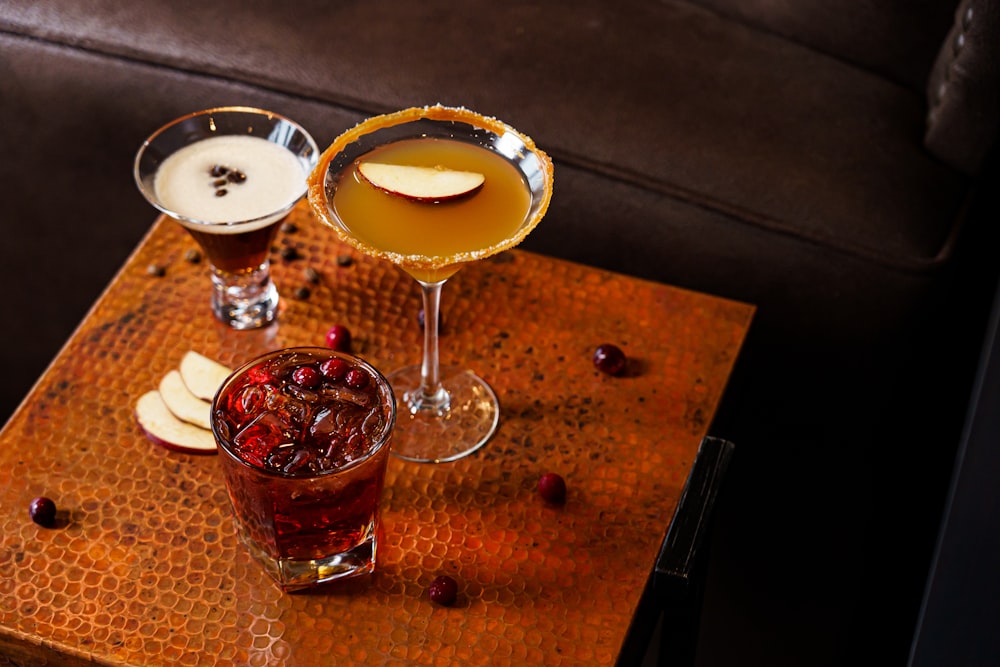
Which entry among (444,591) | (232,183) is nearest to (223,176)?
(232,183)

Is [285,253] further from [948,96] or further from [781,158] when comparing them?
[948,96]

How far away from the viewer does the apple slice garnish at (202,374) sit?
100 centimetres

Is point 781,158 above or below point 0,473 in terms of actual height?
above

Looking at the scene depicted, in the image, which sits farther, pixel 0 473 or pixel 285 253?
pixel 285 253

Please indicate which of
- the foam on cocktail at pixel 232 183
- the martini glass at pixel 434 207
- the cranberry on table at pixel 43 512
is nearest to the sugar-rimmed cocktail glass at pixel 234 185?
the foam on cocktail at pixel 232 183

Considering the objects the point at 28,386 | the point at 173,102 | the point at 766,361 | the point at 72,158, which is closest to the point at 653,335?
the point at 766,361

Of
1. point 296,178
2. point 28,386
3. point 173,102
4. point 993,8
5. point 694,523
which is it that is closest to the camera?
point 694,523

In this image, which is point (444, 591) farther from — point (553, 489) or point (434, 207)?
point (434, 207)

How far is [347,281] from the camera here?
44.4 inches

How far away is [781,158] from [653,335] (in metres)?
0.39

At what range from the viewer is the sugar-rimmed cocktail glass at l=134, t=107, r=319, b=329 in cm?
102

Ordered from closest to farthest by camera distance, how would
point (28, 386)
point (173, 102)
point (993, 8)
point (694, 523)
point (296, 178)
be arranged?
point (694, 523), point (296, 178), point (993, 8), point (173, 102), point (28, 386)

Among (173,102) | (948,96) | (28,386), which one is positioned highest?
(948,96)

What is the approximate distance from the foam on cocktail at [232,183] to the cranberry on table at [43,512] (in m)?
0.26
